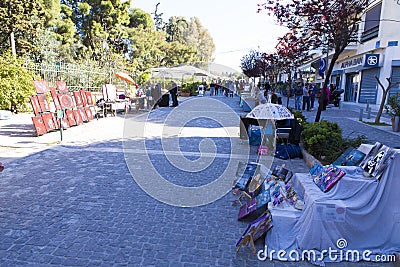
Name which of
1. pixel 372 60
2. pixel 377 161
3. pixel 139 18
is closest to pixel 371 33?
pixel 372 60

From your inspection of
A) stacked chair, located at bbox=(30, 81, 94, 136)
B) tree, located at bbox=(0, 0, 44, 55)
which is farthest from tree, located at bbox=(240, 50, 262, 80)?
stacked chair, located at bbox=(30, 81, 94, 136)

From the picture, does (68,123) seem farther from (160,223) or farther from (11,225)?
(160,223)

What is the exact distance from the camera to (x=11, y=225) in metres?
3.87

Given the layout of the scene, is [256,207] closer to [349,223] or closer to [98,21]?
[349,223]

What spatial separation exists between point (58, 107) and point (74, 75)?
777 centimetres

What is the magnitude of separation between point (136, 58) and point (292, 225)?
1335 inches

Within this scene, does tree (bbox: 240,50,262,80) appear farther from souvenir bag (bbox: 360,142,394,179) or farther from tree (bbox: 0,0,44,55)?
souvenir bag (bbox: 360,142,394,179)

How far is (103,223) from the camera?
3.98m

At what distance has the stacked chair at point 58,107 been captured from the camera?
9.26 metres

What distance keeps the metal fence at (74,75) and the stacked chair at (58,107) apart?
11.9 ft

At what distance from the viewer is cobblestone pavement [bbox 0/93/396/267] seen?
3.23 metres

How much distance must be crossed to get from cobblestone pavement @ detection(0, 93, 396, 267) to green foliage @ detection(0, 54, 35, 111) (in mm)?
7530

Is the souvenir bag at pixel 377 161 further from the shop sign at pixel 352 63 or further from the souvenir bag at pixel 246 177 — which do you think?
the shop sign at pixel 352 63

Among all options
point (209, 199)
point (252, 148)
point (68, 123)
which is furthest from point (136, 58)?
point (209, 199)
